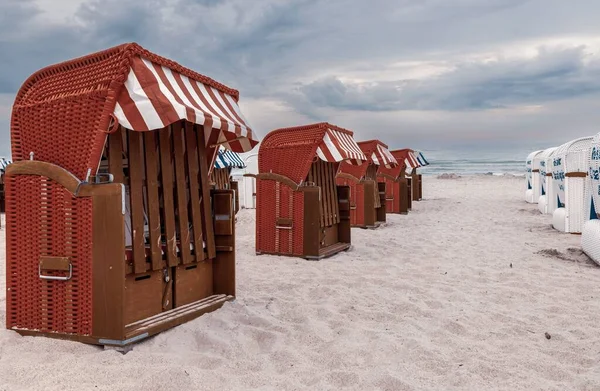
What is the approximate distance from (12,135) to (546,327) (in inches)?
181

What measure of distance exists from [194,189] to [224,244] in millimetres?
621

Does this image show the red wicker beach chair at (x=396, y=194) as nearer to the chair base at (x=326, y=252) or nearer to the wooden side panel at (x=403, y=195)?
the wooden side panel at (x=403, y=195)

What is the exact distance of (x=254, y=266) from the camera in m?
6.62

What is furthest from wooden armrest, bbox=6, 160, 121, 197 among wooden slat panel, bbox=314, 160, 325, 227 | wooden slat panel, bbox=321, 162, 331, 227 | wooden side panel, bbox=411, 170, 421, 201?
wooden side panel, bbox=411, 170, 421, 201

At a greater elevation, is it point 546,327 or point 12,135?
point 12,135

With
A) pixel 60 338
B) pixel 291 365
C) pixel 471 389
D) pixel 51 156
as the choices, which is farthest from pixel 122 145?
pixel 471 389

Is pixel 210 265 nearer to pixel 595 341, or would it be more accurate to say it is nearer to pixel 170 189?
pixel 170 189

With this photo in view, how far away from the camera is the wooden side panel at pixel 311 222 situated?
706cm

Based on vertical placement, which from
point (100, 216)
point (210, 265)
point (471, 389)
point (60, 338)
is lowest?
point (471, 389)

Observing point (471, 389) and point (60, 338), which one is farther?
point (60, 338)

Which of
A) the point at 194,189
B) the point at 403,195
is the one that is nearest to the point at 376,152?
the point at 403,195

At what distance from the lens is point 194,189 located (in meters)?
4.11

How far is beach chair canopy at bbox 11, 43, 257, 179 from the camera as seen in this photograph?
312 centimetres

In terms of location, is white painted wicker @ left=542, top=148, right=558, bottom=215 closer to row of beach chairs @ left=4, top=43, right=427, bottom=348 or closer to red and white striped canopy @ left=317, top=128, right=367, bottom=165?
red and white striped canopy @ left=317, top=128, right=367, bottom=165
